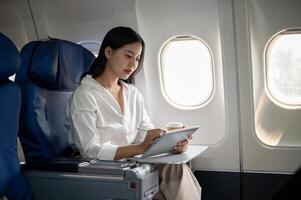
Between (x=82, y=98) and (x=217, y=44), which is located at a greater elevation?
(x=217, y=44)

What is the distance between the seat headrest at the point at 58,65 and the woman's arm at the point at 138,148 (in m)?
0.53

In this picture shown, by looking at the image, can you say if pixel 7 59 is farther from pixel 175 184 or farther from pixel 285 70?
pixel 285 70

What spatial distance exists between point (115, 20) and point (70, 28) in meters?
0.39

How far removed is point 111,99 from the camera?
2.46 m

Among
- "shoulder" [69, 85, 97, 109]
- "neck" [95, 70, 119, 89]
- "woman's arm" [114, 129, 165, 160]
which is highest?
"neck" [95, 70, 119, 89]

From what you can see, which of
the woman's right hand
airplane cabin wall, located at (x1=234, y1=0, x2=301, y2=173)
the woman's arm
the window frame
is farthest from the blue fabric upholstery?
the window frame

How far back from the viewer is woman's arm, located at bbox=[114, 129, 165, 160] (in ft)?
7.22

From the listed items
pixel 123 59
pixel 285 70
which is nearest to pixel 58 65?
pixel 123 59

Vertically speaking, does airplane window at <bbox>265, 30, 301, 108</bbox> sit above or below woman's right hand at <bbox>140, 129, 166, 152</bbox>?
above

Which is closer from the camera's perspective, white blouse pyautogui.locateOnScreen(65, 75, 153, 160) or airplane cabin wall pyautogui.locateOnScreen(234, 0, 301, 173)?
white blouse pyautogui.locateOnScreen(65, 75, 153, 160)

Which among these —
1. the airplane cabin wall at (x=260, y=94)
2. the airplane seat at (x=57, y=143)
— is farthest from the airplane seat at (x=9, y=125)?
the airplane cabin wall at (x=260, y=94)

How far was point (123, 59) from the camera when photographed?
2461mm

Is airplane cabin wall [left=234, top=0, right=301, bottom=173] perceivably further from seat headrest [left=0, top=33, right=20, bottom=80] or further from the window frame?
seat headrest [left=0, top=33, right=20, bottom=80]

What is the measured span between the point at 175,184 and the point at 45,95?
0.83 metres
